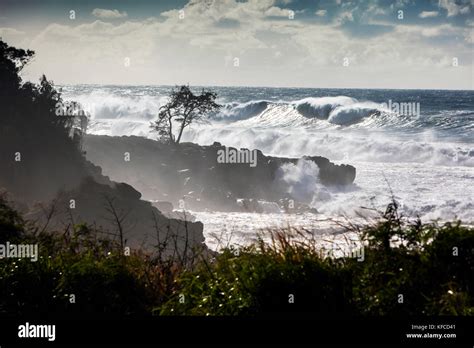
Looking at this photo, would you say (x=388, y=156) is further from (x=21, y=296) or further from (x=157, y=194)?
(x=21, y=296)

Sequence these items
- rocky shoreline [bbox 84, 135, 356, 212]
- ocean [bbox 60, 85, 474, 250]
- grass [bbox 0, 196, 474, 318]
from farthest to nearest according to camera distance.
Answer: ocean [bbox 60, 85, 474, 250], rocky shoreline [bbox 84, 135, 356, 212], grass [bbox 0, 196, 474, 318]

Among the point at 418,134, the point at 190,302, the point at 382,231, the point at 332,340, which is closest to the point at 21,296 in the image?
the point at 190,302

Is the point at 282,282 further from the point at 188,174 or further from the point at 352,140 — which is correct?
the point at 352,140

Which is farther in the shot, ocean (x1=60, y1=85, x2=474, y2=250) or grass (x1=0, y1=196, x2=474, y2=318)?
ocean (x1=60, y1=85, x2=474, y2=250)

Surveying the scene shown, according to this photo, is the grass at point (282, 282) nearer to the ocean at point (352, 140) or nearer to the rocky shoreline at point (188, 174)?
the ocean at point (352, 140)

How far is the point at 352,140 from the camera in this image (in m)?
50.3

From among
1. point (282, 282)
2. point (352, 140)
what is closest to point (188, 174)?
point (352, 140)

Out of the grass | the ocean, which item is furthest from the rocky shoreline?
the grass

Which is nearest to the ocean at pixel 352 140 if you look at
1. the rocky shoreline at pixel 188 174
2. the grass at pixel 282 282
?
the rocky shoreline at pixel 188 174

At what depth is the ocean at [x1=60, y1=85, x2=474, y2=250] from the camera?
108ft

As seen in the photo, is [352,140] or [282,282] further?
[352,140]

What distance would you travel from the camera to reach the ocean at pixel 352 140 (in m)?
32.8

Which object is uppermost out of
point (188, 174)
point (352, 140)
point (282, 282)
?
point (352, 140)

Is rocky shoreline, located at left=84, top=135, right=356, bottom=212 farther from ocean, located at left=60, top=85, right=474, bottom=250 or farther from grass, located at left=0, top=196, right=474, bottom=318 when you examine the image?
grass, located at left=0, top=196, right=474, bottom=318
